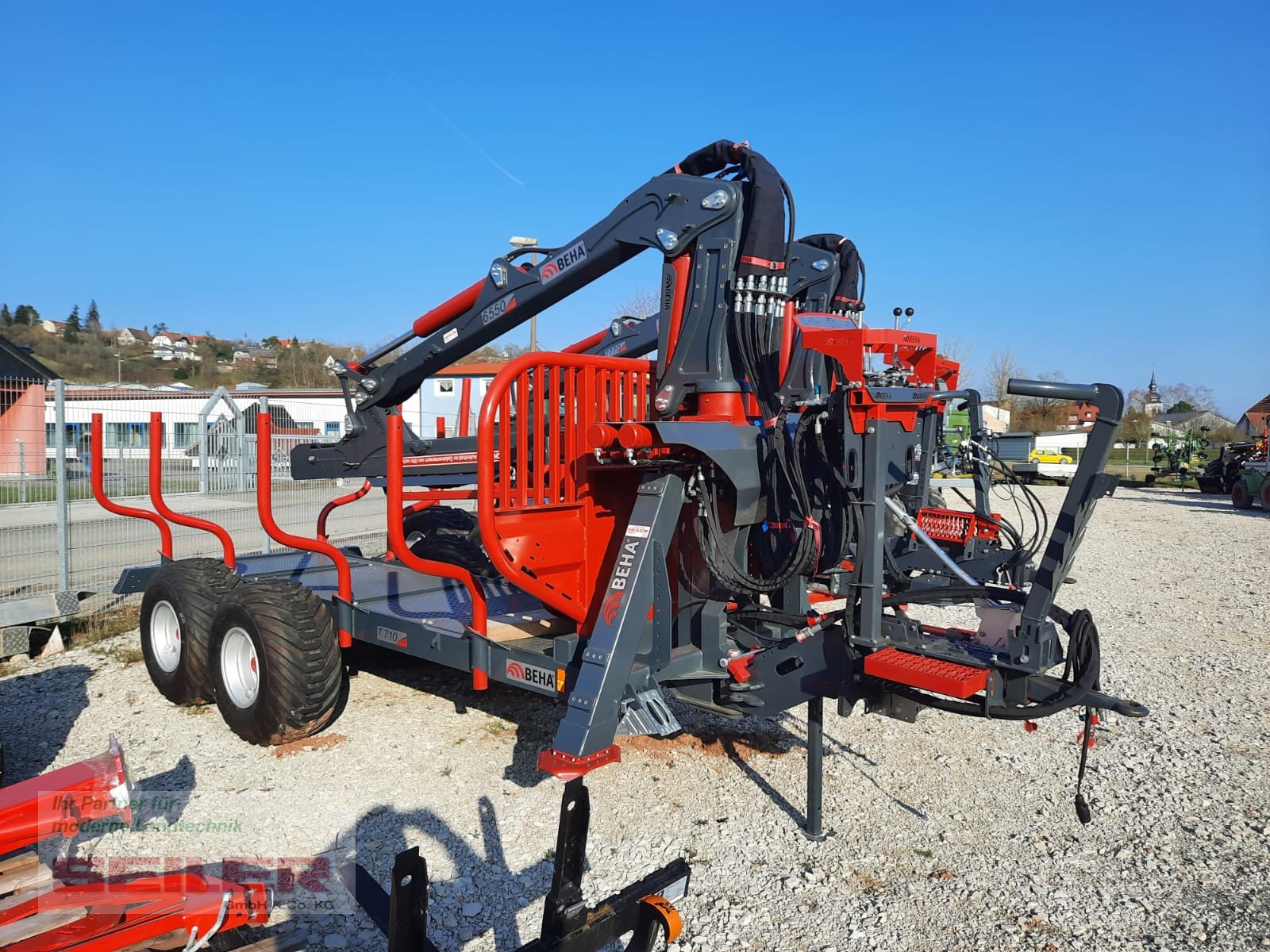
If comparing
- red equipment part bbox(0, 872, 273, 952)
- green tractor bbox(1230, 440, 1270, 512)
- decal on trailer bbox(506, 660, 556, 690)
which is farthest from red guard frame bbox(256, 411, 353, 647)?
green tractor bbox(1230, 440, 1270, 512)

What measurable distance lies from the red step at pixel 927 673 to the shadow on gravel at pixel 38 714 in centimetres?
464

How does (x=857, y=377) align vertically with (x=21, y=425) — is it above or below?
above

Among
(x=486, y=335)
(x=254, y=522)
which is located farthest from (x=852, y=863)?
(x=254, y=522)

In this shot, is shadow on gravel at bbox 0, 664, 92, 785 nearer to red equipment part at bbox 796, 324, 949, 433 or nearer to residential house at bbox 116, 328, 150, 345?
red equipment part at bbox 796, 324, 949, 433

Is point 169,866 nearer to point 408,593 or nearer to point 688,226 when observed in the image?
point 408,593

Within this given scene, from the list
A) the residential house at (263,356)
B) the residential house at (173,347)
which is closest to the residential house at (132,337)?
the residential house at (173,347)

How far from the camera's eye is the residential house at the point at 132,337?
105875mm

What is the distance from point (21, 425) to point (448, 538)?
181 inches

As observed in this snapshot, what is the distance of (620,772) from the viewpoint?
197 inches

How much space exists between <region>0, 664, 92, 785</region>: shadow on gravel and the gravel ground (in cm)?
2

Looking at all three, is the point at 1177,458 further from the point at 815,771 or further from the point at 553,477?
the point at 553,477

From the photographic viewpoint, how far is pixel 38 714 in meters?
5.97

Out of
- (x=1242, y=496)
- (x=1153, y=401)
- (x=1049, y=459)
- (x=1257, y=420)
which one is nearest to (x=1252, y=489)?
(x=1242, y=496)

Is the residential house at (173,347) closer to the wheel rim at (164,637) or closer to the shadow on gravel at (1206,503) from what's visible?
the shadow on gravel at (1206,503)
